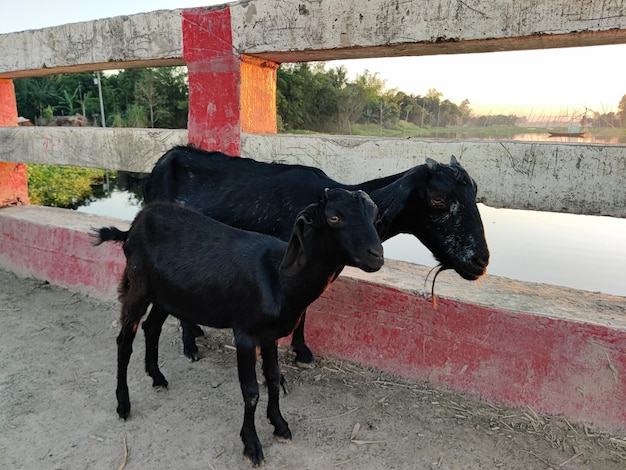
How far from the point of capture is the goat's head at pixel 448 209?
243cm

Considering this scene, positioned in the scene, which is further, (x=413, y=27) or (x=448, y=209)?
(x=413, y=27)

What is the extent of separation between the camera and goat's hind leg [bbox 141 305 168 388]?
10.00 feet

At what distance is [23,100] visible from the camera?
130ft

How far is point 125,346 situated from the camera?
2809 mm

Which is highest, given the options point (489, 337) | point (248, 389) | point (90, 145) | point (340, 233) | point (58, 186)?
point (90, 145)

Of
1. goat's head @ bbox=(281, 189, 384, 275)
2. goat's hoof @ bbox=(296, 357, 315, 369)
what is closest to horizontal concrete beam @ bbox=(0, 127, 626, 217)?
goat's head @ bbox=(281, 189, 384, 275)

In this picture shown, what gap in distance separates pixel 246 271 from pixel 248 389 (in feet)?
2.03

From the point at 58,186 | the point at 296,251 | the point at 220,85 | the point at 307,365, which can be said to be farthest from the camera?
the point at 58,186

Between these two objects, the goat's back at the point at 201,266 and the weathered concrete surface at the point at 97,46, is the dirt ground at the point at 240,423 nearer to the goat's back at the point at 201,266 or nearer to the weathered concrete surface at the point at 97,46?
the goat's back at the point at 201,266

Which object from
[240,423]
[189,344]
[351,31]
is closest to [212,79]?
[351,31]

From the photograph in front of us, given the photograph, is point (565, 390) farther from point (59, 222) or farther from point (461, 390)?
point (59, 222)

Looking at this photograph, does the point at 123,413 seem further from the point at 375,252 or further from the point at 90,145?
the point at 90,145

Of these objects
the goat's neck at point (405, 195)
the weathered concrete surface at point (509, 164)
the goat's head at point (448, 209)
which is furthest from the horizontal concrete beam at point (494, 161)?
the goat's neck at point (405, 195)

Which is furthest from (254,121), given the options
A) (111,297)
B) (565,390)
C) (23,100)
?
(23,100)
